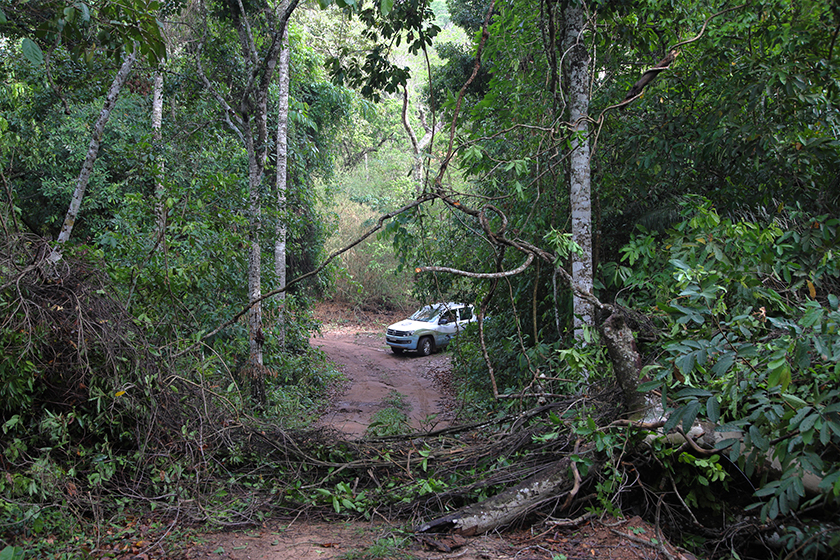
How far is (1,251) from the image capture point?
4.10 meters

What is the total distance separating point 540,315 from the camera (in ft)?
24.3

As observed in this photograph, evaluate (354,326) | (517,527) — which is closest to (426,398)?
(517,527)

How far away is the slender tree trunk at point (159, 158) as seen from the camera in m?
5.68

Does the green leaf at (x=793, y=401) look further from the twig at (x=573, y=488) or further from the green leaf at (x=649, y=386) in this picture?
the twig at (x=573, y=488)

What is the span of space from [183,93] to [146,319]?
6.03 metres

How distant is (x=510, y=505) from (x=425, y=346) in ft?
40.6

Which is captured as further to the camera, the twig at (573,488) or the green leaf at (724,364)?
the twig at (573,488)

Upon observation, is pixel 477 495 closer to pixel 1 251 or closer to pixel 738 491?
pixel 738 491

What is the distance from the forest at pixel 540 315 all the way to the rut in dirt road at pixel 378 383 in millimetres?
1216

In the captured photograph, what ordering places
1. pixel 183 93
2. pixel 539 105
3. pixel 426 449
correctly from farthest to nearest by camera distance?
pixel 183 93 → pixel 539 105 → pixel 426 449

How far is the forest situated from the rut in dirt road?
1.22 metres

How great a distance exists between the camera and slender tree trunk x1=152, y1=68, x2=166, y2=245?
568 centimetres

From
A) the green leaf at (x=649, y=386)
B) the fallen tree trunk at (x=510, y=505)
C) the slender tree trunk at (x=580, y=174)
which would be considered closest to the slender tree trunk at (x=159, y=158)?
the fallen tree trunk at (x=510, y=505)

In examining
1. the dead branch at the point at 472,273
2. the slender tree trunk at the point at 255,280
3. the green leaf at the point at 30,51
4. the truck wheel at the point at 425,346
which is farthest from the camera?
the truck wheel at the point at 425,346
